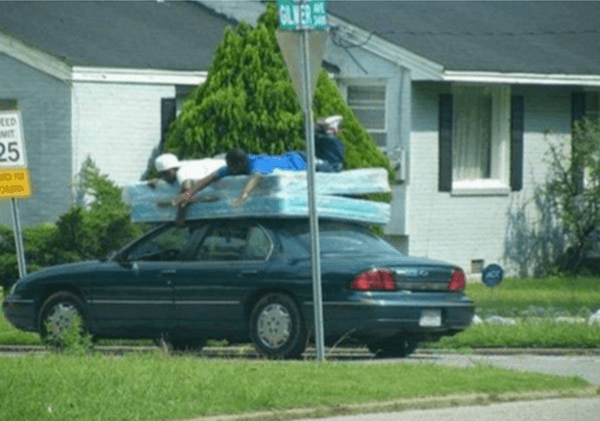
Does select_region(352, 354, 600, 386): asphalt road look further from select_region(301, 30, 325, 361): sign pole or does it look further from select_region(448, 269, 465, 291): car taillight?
select_region(301, 30, 325, 361): sign pole

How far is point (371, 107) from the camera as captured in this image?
33.8 m

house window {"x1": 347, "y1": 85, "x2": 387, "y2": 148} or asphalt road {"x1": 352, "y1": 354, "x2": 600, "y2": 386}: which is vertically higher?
house window {"x1": 347, "y1": 85, "x2": 387, "y2": 148}

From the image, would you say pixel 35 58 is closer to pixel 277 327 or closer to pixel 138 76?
pixel 138 76

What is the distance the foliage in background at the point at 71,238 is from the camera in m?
29.5

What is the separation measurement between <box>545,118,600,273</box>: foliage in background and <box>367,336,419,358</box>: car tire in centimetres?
1481

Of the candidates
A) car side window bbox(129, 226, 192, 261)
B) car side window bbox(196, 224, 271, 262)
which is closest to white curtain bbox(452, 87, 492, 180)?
car side window bbox(129, 226, 192, 261)

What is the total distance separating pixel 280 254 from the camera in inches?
744

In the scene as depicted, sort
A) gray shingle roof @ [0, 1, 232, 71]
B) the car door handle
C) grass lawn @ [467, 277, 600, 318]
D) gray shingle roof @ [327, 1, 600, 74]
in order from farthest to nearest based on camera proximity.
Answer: gray shingle roof @ [327, 1, 600, 74], gray shingle roof @ [0, 1, 232, 71], grass lawn @ [467, 277, 600, 318], the car door handle

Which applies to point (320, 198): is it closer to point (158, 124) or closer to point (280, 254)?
point (280, 254)

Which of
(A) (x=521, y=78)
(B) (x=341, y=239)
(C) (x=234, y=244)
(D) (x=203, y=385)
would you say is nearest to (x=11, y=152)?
(C) (x=234, y=244)

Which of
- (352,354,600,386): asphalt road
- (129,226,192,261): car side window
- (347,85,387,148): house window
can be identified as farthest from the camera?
(347,85,387,148): house window

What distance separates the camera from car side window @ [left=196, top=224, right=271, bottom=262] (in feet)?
62.5

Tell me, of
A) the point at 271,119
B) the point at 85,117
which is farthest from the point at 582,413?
the point at 85,117

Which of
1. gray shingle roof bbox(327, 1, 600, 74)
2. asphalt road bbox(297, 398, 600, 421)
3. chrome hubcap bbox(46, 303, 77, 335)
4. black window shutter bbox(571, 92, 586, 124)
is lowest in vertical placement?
asphalt road bbox(297, 398, 600, 421)
